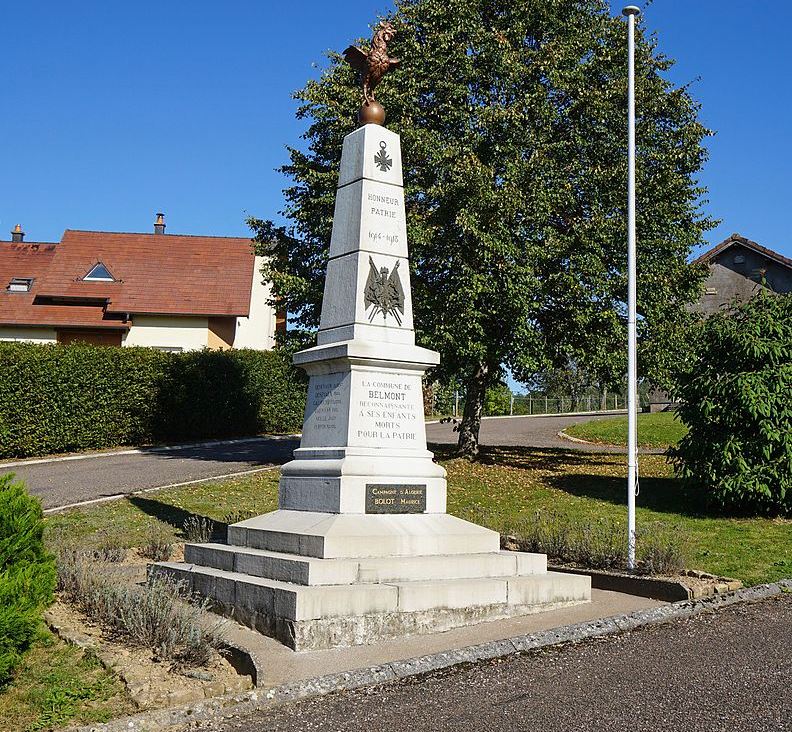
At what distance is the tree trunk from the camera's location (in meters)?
22.4

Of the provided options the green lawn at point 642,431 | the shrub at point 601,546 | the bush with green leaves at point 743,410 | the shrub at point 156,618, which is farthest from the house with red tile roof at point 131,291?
the shrub at point 156,618

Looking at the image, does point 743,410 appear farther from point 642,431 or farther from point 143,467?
point 642,431

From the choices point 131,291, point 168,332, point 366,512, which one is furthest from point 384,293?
point 131,291

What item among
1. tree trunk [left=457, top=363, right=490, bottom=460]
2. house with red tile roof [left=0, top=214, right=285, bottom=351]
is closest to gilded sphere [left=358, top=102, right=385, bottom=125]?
tree trunk [left=457, top=363, right=490, bottom=460]

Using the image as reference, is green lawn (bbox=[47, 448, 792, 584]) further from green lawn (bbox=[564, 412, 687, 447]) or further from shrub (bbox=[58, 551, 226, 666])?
green lawn (bbox=[564, 412, 687, 447])

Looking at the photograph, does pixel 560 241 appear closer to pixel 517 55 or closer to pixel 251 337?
pixel 517 55

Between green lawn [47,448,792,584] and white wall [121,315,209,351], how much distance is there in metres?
17.6

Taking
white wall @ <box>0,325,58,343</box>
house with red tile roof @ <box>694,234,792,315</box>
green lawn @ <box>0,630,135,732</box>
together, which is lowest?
green lawn @ <box>0,630,135,732</box>

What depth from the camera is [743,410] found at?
49.5 feet

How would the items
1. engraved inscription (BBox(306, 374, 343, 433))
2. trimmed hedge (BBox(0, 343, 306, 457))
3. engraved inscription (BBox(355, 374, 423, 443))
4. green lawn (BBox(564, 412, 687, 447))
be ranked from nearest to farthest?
engraved inscription (BBox(355, 374, 423, 443)) < engraved inscription (BBox(306, 374, 343, 433)) < trimmed hedge (BBox(0, 343, 306, 457)) < green lawn (BBox(564, 412, 687, 447))

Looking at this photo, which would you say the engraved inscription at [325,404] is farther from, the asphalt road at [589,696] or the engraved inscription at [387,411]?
the asphalt road at [589,696]

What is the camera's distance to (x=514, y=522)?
1392 centimetres

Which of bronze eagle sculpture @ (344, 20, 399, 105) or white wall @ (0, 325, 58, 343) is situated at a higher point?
bronze eagle sculpture @ (344, 20, 399, 105)

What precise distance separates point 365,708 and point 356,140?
7.01m
